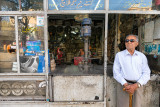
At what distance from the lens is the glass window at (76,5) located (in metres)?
2.99

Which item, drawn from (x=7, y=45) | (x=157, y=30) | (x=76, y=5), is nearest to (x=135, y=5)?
(x=157, y=30)

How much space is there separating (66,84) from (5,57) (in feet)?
6.75

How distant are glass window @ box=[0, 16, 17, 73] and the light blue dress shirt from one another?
9.71ft

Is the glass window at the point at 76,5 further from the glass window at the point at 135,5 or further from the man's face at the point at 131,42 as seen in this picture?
the man's face at the point at 131,42

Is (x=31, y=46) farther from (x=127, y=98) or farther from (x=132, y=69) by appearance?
(x=127, y=98)

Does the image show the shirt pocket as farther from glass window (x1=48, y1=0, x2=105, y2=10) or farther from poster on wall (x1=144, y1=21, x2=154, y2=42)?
poster on wall (x1=144, y1=21, x2=154, y2=42)

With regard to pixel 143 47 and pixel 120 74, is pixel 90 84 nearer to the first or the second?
pixel 120 74

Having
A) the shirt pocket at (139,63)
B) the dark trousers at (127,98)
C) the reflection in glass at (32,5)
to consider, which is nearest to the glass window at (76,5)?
the reflection in glass at (32,5)

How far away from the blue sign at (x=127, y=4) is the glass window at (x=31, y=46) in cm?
217

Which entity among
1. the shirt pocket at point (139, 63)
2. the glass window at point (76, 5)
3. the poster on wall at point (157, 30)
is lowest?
the shirt pocket at point (139, 63)

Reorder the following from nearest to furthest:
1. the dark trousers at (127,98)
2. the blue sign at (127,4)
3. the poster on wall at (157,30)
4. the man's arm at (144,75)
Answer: the man's arm at (144,75), the dark trousers at (127,98), the blue sign at (127,4), the poster on wall at (157,30)

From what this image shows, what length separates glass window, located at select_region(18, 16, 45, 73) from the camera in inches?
124

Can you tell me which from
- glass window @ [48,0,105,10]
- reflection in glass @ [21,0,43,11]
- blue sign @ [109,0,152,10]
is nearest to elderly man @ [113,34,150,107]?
blue sign @ [109,0,152,10]

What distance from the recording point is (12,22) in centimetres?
313
